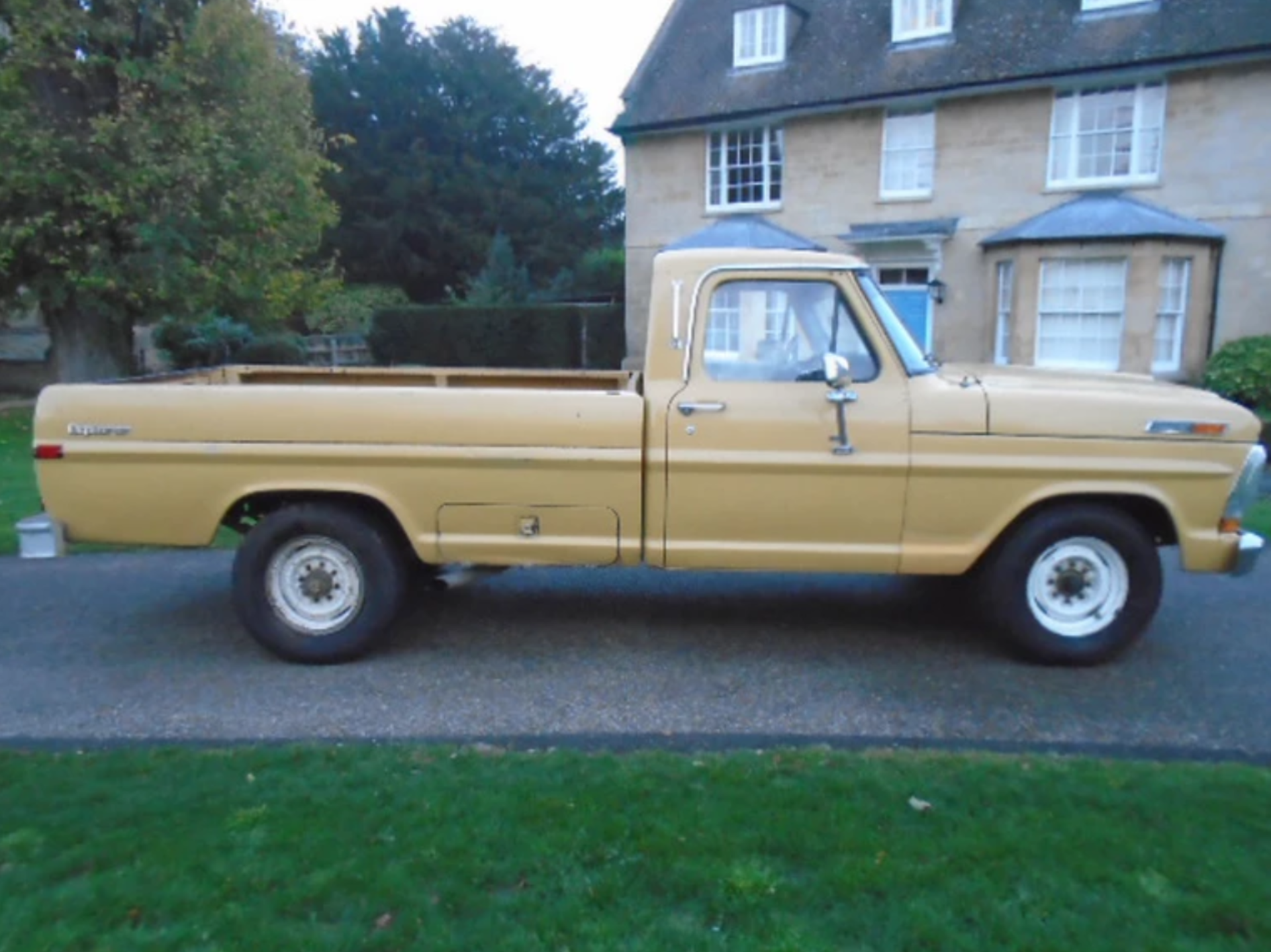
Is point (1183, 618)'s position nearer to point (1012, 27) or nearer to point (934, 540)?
point (934, 540)

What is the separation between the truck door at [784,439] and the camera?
4.96 metres

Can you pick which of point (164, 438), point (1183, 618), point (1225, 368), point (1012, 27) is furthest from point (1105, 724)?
point (1012, 27)

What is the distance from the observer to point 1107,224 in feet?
55.5

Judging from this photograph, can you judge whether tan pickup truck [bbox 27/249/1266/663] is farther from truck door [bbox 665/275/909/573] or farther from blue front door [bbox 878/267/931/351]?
blue front door [bbox 878/267/931/351]

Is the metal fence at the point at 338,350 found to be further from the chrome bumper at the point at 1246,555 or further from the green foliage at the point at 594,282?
the chrome bumper at the point at 1246,555

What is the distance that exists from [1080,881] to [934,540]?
2.20 meters

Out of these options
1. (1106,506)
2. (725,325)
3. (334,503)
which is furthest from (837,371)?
(334,503)

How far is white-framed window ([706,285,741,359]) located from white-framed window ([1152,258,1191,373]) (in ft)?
48.4

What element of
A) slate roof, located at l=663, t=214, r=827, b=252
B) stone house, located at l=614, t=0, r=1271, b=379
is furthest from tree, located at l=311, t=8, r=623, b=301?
slate roof, located at l=663, t=214, r=827, b=252

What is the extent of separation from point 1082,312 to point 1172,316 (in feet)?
4.92

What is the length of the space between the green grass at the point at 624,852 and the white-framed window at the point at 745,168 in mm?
18291

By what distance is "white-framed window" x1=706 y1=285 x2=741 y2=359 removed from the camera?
509 cm

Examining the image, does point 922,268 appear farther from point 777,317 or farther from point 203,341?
point 777,317

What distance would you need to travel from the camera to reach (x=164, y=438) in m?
5.05
